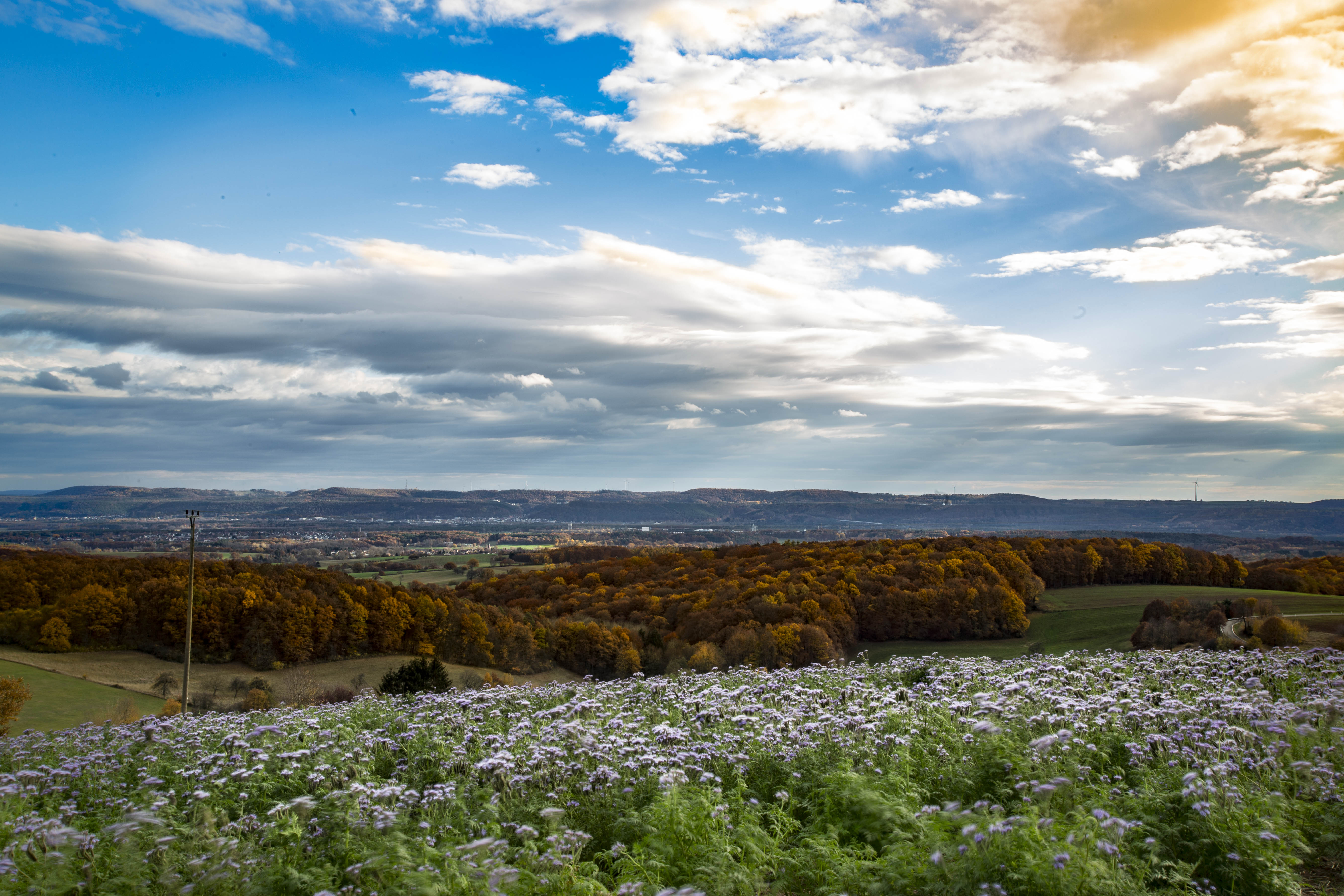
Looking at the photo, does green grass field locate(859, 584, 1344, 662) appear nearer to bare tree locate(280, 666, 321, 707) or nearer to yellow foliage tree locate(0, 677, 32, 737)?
bare tree locate(280, 666, 321, 707)

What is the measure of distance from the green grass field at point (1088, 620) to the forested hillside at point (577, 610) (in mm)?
2629

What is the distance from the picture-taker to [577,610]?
8700cm

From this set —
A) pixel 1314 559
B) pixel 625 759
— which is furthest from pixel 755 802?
pixel 1314 559

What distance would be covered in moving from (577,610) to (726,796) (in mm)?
81306

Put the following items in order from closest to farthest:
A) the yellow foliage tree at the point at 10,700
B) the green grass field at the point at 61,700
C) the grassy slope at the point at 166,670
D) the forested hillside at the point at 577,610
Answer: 1. the yellow foliage tree at the point at 10,700
2. the green grass field at the point at 61,700
3. the grassy slope at the point at 166,670
4. the forested hillside at the point at 577,610

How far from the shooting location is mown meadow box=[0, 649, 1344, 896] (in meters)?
5.67

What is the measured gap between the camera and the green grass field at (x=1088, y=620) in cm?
5616

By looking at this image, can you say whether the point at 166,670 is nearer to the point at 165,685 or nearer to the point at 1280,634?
the point at 165,685

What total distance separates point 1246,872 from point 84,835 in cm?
956

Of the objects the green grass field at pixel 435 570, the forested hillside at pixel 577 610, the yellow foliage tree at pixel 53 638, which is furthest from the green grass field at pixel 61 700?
the green grass field at pixel 435 570

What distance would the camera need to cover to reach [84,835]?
6008 millimetres

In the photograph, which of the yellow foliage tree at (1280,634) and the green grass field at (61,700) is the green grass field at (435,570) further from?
the yellow foliage tree at (1280,634)

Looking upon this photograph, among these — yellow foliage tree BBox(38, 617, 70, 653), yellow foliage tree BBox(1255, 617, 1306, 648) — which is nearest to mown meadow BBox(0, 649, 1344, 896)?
yellow foliage tree BBox(1255, 617, 1306, 648)

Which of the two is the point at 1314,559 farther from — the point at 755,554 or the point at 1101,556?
the point at 755,554
